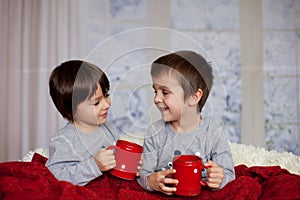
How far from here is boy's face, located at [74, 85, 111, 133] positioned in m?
1.15

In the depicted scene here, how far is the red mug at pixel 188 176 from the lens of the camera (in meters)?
1.01

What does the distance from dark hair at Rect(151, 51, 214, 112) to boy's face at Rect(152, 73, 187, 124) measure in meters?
0.01

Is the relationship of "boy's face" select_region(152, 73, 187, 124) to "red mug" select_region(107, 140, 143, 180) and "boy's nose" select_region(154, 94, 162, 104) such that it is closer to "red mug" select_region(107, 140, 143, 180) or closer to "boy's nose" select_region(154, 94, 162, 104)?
"boy's nose" select_region(154, 94, 162, 104)

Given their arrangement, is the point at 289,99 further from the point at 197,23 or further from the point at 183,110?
the point at 183,110

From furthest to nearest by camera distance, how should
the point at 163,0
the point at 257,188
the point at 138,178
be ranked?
the point at 163,0
the point at 138,178
the point at 257,188

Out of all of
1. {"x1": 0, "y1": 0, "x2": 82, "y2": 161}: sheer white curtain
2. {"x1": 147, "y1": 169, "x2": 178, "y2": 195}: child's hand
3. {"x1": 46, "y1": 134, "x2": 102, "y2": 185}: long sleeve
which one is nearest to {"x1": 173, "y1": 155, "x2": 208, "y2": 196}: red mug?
{"x1": 147, "y1": 169, "x2": 178, "y2": 195}: child's hand

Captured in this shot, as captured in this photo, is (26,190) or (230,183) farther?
(230,183)

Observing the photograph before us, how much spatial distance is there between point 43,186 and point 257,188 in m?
0.55

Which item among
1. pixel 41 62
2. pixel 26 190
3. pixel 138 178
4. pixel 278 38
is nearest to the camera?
pixel 26 190

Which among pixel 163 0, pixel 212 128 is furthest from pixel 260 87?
pixel 212 128

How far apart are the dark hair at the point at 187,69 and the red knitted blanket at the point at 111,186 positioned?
0.28 meters

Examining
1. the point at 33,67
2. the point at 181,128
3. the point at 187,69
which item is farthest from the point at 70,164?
the point at 33,67

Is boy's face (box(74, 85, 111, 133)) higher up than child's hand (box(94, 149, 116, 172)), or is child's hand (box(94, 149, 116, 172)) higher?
boy's face (box(74, 85, 111, 133))

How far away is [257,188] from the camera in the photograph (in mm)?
1085
